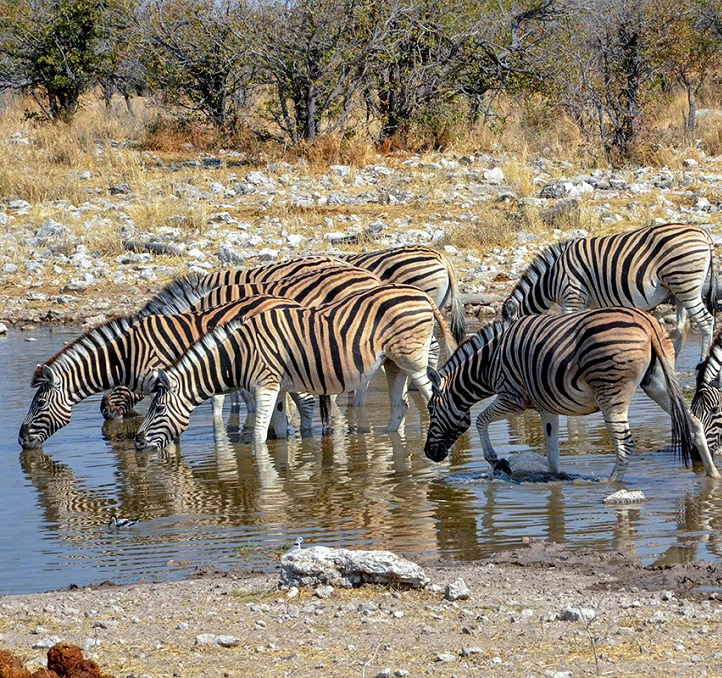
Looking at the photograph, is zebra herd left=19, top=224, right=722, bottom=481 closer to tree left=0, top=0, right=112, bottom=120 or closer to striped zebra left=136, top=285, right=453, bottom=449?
striped zebra left=136, top=285, right=453, bottom=449

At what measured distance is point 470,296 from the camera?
47.5ft

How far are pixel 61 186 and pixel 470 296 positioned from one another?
26.3ft

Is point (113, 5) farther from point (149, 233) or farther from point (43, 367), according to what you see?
point (43, 367)

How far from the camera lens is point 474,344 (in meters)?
8.33

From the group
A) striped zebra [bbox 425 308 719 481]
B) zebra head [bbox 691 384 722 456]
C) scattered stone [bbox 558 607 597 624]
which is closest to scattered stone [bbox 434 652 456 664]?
scattered stone [bbox 558 607 597 624]

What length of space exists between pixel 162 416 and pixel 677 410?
3.90 m

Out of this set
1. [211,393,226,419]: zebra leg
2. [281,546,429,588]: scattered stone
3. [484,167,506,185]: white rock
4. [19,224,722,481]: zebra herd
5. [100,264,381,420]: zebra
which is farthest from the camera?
[484,167,506,185]: white rock

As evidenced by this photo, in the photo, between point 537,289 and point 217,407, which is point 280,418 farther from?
point 537,289

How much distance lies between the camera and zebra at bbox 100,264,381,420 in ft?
34.4

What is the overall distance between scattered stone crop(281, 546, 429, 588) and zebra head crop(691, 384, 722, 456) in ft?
11.1

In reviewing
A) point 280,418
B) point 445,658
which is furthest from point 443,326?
point 445,658

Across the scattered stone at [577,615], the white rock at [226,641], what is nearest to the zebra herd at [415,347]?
the scattered stone at [577,615]

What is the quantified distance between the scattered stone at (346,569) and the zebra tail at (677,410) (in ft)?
8.75

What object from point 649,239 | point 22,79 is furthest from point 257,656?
point 22,79
